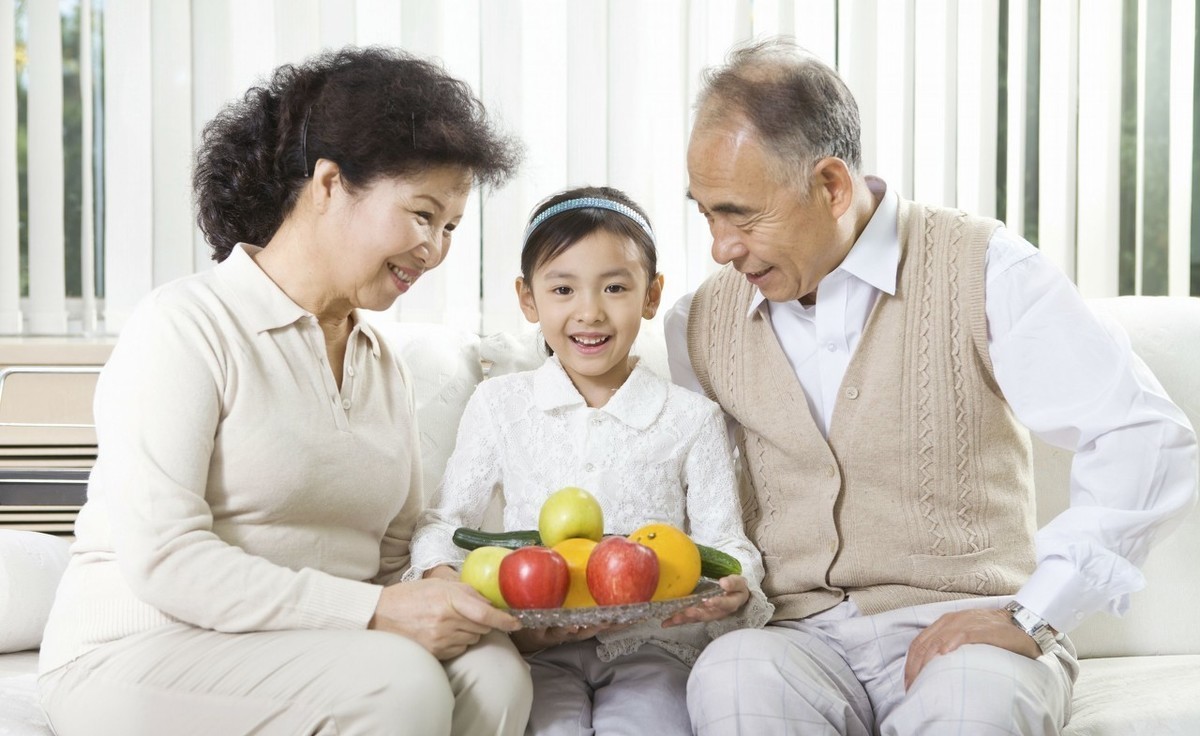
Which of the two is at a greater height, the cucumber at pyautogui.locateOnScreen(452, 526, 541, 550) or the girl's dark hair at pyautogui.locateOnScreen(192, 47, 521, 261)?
the girl's dark hair at pyautogui.locateOnScreen(192, 47, 521, 261)

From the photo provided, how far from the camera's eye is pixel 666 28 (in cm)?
312

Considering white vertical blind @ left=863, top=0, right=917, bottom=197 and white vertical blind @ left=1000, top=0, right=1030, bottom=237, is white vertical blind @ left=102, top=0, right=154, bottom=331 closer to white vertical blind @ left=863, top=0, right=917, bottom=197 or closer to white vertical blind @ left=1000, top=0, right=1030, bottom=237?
white vertical blind @ left=863, top=0, right=917, bottom=197

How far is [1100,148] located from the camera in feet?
10.7

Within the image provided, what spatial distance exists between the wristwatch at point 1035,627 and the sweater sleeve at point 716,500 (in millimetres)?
362

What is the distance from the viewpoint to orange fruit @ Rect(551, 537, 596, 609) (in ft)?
5.23

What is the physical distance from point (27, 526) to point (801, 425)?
187 cm

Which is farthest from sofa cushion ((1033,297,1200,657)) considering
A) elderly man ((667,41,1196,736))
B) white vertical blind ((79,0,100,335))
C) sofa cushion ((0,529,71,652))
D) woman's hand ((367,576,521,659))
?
white vertical blind ((79,0,100,335))

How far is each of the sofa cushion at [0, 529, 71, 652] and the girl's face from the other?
3.06ft

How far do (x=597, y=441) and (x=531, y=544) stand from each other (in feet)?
0.91

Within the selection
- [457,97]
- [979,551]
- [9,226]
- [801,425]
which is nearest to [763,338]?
[801,425]

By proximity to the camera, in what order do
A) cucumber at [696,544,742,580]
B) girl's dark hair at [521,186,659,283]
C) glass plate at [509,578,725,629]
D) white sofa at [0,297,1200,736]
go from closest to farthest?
glass plate at [509,578,725,629]
cucumber at [696,544,742,580]
girl's dark hair at [521,186,659,283]
white sofa at [0,297,1200,736]

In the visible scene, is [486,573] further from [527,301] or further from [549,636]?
[527,301]

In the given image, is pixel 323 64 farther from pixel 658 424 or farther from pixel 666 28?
pixel 666 28

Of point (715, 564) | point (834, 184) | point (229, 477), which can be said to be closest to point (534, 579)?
point (715, 564)
